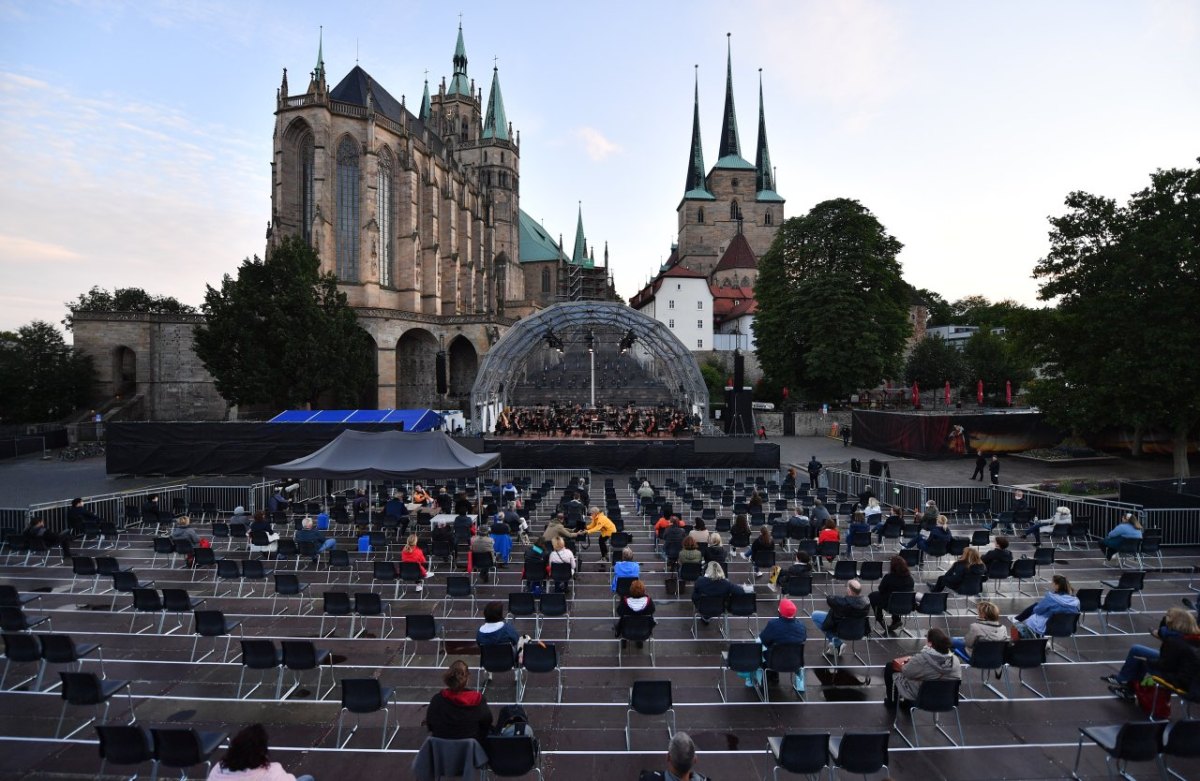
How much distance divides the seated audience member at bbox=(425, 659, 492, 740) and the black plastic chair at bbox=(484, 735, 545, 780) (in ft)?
0.53

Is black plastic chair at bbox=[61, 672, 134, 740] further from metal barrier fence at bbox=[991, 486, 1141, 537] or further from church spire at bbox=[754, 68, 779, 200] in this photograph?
Result: church spire at bbox=[754, 68, 779, 200]

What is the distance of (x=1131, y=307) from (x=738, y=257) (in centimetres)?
5889

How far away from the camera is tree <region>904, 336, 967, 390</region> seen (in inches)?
1972

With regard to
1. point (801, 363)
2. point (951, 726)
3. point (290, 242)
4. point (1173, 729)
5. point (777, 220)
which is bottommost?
point (951, 726)

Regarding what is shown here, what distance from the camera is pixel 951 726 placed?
587 centimetres

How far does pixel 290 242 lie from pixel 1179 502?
4106cm

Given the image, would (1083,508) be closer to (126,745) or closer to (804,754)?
(804,754)

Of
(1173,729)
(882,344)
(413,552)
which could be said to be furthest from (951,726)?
(882,344)

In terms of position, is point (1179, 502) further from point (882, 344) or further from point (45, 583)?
point (882, 344)

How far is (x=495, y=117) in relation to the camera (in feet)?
259

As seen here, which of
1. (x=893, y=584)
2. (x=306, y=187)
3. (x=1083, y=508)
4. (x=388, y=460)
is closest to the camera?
(x=893, y=584)

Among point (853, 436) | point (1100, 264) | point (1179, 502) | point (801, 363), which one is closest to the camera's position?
point (1179, 502)

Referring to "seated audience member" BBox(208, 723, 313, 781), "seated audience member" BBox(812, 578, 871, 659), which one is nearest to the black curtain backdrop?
"seated audience member" BBox(812, 578, 871, 659)

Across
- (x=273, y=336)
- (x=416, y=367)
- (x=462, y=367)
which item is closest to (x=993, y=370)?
(x=462, y=367)
